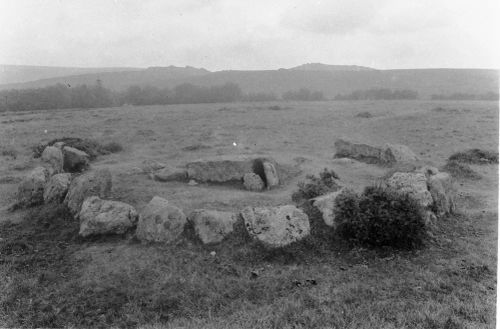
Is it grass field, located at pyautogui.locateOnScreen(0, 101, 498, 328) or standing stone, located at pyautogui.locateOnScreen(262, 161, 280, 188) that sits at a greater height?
standing stone, located at pyautogui.locateOnScreen(262, 161, 280, 188)

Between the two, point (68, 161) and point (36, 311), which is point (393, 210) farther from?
point (68, 161)

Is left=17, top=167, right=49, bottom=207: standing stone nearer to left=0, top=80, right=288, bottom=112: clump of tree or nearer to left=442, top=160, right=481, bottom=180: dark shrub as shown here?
left=442, top=160, right=481, bottom=180: dark shrub

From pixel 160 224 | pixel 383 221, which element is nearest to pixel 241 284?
pixel 160 224

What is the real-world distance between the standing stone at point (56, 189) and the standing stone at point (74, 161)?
401 centimetres

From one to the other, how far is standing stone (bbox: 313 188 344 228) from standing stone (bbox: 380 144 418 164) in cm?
764

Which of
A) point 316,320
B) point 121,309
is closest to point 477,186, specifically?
point 316,320

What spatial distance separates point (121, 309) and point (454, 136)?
22185 millimetres

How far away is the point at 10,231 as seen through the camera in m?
8.79

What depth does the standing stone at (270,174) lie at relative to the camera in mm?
12289

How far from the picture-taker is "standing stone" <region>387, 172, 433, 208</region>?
902 centimetres

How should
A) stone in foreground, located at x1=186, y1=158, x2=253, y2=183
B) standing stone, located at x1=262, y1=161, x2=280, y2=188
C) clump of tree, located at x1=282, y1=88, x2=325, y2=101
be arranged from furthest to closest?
clump of tree, located at x1=282, y1=88, x2=325, y2=101 → stone in foreground, located at x1=186, y1=158, x2=253, y2=183 → standing stone, located at x1=262, y1=161, x2=280, y2=188

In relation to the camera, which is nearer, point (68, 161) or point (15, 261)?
point (15, 261)

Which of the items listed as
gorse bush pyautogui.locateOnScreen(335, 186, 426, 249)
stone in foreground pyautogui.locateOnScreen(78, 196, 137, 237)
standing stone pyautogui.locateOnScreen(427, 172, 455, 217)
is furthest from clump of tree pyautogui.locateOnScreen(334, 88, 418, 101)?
stone in foreground pyautogui.locateOnScreen(78, 196, 137, 237)

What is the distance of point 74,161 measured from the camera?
1454 cm
